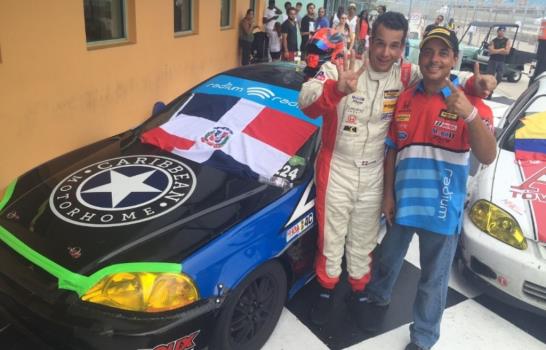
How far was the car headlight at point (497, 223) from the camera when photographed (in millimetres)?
2420

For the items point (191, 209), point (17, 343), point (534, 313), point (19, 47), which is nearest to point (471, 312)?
point (534, 313)

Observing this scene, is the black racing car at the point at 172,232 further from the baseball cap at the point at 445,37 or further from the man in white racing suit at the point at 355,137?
the baseball cap at the point at 445,37

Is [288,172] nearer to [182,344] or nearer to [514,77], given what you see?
[182,344]

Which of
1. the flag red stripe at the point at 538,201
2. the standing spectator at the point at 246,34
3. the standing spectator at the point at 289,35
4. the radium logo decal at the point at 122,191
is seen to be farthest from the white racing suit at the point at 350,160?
the standing spectator at the point at 289,35

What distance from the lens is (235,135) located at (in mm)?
2533

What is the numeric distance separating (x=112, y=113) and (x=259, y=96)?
2627 mm

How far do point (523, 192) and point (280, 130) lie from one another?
149 centimetres

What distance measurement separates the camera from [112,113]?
4.78 meters

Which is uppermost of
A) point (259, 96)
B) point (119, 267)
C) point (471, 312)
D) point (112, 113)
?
point (259, 96)

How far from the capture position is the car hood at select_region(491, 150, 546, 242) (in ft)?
7.91

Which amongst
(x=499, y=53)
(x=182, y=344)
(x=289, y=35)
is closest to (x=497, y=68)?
(x=499, y=53)

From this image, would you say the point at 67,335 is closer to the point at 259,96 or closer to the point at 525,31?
the point at 259,96

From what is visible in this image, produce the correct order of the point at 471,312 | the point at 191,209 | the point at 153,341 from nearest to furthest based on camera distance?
1. the point at 153,341
2. the point at 191,209
3. the point at 471,312

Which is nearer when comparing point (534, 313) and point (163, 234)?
point (163, 234)
